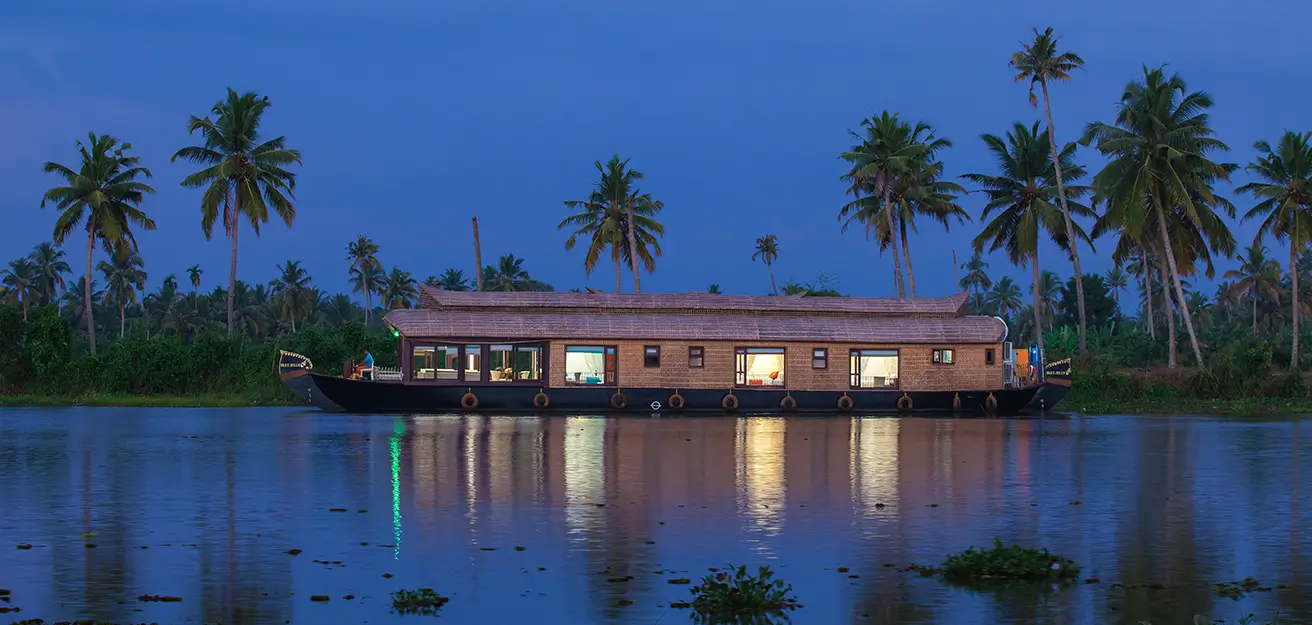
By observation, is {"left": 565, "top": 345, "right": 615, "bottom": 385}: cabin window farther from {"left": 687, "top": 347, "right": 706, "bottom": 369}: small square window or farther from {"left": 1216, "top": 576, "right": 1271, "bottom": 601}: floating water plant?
{"left": 1216, "top": 576, "right": 1271, "bottom": 601}: floating water plant

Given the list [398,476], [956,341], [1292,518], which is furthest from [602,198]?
[1292,518]

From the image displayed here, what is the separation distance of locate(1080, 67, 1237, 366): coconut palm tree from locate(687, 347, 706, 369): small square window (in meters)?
23.2

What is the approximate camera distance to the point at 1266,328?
126438mm

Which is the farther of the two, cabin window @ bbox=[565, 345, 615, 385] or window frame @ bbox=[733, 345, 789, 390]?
window frame @ bbox=[733, 345, 789, 390]

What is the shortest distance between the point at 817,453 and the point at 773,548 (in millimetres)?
14689

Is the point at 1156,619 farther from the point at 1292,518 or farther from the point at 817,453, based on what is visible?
the point at 817,453

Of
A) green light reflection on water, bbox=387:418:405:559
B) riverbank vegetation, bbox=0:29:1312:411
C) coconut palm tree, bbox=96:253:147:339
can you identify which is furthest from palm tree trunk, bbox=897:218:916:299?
coconut palm tree, bbox=96:253:147:339

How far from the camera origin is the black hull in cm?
4916

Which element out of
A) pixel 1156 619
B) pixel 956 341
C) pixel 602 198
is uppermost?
pixel 602 198

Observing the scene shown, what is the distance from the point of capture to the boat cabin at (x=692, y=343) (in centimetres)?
4991

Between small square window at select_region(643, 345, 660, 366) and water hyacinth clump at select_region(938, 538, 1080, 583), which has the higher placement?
small square window at select_region(643, 345, 660, 366)

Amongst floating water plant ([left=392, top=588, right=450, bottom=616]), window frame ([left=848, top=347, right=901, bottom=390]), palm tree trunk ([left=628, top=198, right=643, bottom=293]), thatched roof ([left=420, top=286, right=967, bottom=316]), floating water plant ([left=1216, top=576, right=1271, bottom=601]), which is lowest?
floating water plant ([left=1216, top=576, right=1271, bottom=601])

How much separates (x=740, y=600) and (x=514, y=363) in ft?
129

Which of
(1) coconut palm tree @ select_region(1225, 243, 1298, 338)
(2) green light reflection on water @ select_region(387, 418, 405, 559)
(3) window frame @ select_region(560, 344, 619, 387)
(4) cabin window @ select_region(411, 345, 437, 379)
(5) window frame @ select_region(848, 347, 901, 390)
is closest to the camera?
(2) green light reflection on water @ select_region(387, 418, 405, 559)
